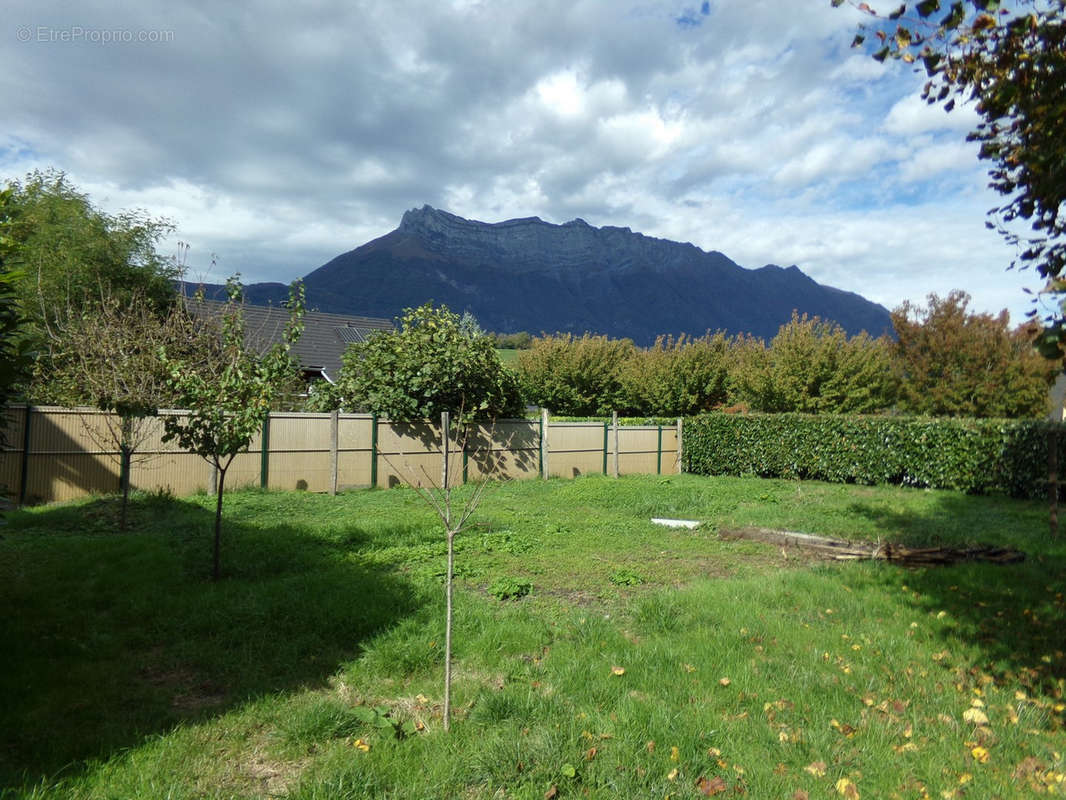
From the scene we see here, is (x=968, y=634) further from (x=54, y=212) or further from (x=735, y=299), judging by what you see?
(x=735, y=299)

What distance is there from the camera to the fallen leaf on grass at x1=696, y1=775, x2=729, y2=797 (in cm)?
280

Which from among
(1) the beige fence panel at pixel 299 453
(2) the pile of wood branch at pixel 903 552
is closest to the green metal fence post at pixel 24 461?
(1) the beige fence panel at pixel 299 453

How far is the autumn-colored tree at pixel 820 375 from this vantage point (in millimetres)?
21453

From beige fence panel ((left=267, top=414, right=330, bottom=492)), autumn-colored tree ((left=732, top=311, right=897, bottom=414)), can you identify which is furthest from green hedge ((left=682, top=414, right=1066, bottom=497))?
beige fence panel ((left=267, top=414, right=330, bottom=492))

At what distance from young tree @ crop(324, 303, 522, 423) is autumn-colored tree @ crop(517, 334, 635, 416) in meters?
15.8

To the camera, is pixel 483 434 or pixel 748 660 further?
pixel 483 434

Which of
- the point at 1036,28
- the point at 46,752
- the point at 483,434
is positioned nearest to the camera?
the point at 46,752

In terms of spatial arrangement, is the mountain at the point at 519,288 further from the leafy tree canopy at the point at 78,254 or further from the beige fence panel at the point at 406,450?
the beige fence panel at the point at 406,450

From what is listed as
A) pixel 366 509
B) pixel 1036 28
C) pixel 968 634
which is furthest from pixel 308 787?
pixel 366 509

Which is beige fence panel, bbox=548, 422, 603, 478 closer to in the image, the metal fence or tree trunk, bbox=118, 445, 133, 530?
the metal fence

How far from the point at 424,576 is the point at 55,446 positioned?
804 centimetres

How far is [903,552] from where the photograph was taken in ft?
22.6

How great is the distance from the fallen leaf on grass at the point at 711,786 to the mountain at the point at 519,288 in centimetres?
12924

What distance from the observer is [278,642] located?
448 cm
